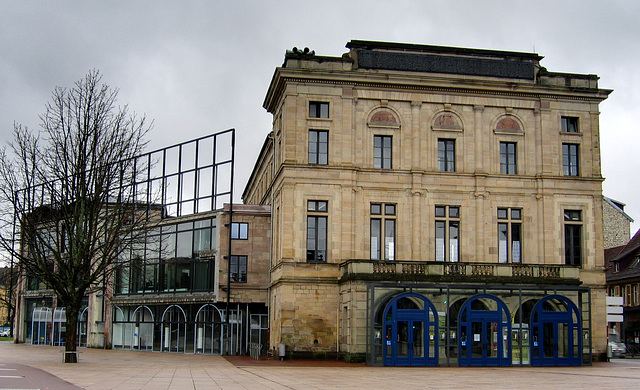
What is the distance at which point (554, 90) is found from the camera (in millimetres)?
46406

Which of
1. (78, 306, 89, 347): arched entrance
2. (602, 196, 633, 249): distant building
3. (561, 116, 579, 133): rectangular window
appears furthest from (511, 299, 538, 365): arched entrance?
(602, 196, 633, 249): distant building

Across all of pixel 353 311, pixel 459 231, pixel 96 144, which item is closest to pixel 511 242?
pixel 459 231

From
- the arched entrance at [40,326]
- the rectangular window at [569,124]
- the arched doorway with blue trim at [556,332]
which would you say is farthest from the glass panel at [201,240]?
the rectangular window at [569,124]

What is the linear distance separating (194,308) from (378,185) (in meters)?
16.5

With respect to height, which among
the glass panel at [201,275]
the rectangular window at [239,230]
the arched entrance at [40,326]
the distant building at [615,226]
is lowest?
the arched entrance at [40,326]

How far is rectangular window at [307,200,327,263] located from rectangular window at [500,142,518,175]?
442 inches

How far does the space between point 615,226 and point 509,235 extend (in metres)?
50.0

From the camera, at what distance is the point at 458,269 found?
40.3 metres

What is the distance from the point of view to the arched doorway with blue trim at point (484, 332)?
126 feet

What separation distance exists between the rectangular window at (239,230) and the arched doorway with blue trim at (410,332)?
15190 mm

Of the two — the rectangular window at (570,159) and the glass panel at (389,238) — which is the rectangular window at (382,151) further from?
the rectangular window at (570,159)

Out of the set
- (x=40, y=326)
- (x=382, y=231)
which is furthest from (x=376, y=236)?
(x=40, y=326)

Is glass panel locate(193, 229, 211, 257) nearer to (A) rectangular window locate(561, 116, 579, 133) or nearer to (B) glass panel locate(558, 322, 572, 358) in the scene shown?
(B) glass panel locate(558, 322, 572, 358)

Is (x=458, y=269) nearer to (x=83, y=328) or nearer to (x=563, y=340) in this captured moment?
(x=563, y=340)
